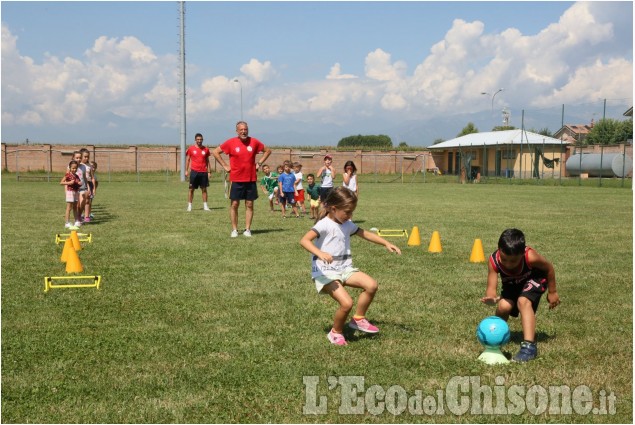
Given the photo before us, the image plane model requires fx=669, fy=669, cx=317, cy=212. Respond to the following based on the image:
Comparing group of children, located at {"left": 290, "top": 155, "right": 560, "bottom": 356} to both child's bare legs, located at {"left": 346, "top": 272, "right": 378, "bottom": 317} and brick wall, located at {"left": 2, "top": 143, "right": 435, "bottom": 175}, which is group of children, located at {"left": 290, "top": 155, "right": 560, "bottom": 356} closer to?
child's bare legs, located at {"left": 346, "top": 272, "right": 378, "bottom": 317}

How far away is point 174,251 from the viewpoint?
1143cm

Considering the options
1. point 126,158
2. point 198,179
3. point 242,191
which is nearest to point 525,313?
point 242,191

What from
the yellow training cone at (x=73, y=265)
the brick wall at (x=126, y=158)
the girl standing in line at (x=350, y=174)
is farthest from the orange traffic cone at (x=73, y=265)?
the brick wall at (x=126, y=158)

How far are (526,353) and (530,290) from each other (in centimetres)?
60

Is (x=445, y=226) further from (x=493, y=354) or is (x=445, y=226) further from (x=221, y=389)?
(x=221, y=389)

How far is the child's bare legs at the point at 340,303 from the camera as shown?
5898mm

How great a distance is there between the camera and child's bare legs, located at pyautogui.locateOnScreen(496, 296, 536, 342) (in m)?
5.61

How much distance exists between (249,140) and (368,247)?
3.59 m

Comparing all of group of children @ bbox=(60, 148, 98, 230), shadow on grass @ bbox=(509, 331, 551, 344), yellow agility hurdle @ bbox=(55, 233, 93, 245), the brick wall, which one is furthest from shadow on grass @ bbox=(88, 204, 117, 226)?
the brick wall

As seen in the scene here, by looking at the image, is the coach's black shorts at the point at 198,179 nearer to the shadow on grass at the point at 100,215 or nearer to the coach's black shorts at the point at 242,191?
the shadow on grass at the point at 100,215

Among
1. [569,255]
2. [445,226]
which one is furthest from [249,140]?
[569,255]

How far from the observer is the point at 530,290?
229 inches

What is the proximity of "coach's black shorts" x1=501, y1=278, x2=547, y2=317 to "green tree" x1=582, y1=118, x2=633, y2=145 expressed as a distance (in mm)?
49125

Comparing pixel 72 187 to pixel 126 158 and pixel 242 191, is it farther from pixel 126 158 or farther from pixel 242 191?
pixel 126 158
